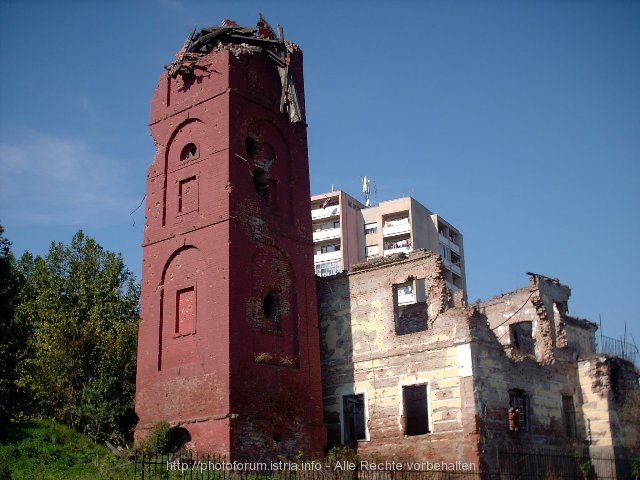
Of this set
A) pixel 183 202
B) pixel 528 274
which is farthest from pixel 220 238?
pixel 528 274

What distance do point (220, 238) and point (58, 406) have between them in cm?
931

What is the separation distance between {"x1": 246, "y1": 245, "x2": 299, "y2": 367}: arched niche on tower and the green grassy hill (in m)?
5.05

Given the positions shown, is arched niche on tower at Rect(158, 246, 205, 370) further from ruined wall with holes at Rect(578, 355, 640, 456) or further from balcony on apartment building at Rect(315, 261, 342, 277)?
balcony on apartment building at Rect(315, 261, 342, 277)

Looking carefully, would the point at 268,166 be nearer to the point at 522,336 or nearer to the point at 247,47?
the point at 247,47

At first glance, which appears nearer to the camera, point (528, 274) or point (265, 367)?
point (265, 367)

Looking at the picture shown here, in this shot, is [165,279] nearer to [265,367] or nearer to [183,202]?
[183,202]

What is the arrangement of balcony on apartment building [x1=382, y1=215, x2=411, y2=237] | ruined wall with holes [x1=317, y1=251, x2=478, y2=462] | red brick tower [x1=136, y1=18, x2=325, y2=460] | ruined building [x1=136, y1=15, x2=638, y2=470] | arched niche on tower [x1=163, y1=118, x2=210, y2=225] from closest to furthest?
red brick tower [x1=136, y1=18, x2=325, y2=460]
ruined building [x1=136, y1=15, x2=638, y2=470]
ruined wall with holes [x1=317, y1=251, x2=478, y2=462]
arched niche on tower [x1=163, y1=118, x2=210, y2=225]
balcony on apartment building [x1=382, y1=215, x2=411, y2=237]

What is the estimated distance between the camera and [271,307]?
78.1ft

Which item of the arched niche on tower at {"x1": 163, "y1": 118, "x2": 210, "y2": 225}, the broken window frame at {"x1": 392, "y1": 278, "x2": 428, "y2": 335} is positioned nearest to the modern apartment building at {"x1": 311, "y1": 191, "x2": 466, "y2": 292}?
the broken window frame at {"x1": 392, "y1": 278, "x2": 428, "y2": 335}

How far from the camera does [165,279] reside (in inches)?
944

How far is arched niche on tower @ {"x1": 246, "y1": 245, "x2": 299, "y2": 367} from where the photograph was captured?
74.6 ft

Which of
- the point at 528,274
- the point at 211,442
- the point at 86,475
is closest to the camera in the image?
the point at 86,475

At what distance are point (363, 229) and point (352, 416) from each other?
39.7 metres

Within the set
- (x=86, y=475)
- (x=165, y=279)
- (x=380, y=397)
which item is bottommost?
(x=86, y=475)
